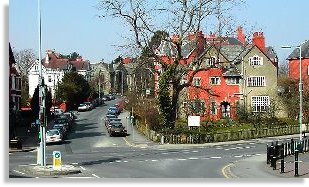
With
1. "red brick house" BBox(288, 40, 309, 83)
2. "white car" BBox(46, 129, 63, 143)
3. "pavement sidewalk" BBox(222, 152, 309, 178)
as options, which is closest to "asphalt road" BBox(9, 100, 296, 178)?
"pavement sidewalk" BBox(222, 152, 309, 178)

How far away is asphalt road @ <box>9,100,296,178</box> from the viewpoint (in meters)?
25.3

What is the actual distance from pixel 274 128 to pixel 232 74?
1389cm

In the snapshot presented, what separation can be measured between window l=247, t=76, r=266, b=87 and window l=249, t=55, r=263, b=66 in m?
1.44

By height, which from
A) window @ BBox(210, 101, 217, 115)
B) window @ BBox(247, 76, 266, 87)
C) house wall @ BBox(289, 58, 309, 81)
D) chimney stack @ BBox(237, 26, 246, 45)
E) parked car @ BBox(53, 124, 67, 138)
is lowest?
parked car @ BBox(53, 124, 67, 138)

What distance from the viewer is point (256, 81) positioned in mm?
62719

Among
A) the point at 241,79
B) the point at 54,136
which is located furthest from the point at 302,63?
→ the point at 54,136

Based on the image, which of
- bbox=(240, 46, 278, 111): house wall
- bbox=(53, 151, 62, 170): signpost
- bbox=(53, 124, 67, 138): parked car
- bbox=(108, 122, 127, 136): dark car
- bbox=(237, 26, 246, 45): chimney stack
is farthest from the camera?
bbox=(240, 46, 278, 111): house wall

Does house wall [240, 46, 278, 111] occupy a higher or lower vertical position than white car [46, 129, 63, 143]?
higher

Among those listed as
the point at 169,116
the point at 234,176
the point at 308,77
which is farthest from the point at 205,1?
the point at 234,176

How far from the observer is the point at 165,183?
64.2 feet

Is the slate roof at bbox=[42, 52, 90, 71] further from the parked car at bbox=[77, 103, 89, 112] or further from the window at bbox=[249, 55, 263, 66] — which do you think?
the window at bbox=[249, 55, 263, 66]

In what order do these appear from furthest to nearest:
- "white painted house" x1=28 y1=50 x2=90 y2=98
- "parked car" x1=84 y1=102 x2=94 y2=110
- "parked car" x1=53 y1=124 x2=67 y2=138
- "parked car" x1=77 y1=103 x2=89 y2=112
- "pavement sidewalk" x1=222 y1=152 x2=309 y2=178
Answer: "parked car" x1=84 y1=102 x2=94 y2=110
"parked car" x1=77 y1=103 x2=89 y2=112
"white painted house" x1=28 y1=50 x2=90 y2=98
"parked car" x1=53 y1=124 x2=67 y2=138
"pavement sidewalk" x1=222 y1=152 x2=309 y2=178

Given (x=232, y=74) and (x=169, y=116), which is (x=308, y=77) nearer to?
(x=232, y=74)

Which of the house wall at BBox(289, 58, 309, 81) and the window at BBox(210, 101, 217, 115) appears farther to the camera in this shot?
the window at BBox(210, 101, 217, 115)
